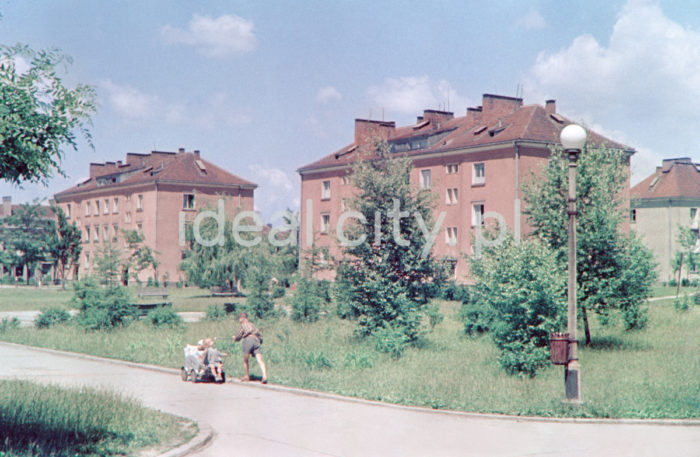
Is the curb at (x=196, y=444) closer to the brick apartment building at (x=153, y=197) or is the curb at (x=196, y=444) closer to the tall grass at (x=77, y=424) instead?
the tall grass at (x=77, y=424)

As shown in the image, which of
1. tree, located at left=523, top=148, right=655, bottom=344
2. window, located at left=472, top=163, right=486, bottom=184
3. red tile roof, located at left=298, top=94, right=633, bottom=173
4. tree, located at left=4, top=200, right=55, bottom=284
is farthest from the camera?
tree, located at left=4, top=200, right=55, bottom=284

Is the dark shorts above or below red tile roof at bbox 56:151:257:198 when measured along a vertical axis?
below

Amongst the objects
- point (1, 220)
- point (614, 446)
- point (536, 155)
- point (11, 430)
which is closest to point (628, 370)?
point (614, 446)

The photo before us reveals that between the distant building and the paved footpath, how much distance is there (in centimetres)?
6235

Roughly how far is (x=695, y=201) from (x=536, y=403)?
66232 mm

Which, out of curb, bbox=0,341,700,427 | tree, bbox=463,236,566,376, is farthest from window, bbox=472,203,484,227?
curb, bbox=0,341,700,427

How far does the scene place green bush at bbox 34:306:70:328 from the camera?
2494 centimetres

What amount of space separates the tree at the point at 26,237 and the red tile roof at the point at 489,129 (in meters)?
A: 30.0

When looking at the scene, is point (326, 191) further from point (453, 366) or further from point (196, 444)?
point (196, 444)

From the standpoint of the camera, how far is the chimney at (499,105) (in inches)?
2154

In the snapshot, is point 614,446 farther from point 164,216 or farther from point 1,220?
point 1,220

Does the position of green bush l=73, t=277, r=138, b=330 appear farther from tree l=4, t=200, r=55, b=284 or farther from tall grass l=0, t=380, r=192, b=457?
tree l=4, t=200, r=55, b=284

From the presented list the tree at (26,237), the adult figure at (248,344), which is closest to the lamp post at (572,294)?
the adult figure at (248,344)

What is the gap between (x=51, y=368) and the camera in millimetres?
15367
